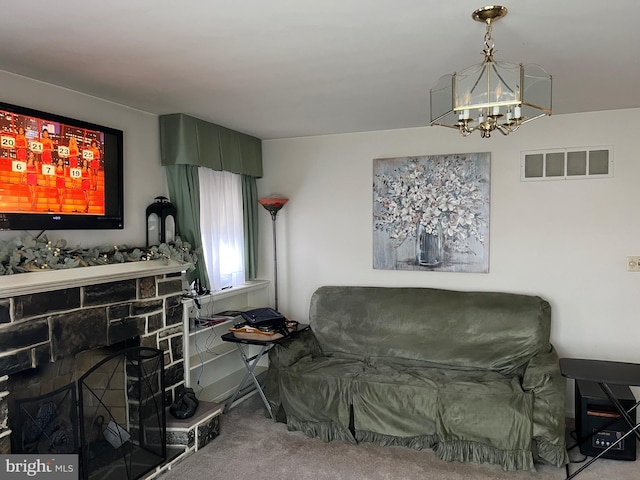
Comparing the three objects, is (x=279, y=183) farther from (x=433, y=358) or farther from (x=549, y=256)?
(x=549, y=256)

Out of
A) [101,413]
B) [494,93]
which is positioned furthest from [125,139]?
[494,93]

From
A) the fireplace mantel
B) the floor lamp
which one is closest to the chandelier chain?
the fireplace mantel

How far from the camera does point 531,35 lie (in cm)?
201

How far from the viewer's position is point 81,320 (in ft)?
8.16

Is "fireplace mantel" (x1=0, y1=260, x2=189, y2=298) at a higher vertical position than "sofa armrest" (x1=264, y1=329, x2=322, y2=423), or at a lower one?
higher

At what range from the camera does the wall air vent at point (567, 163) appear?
3383 millimetres

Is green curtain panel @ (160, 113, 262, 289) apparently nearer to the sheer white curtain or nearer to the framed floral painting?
the sheer white curtain

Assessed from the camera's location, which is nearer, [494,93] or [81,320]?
[494,93]

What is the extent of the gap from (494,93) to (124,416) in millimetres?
2661

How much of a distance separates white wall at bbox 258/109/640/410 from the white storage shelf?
0.60m

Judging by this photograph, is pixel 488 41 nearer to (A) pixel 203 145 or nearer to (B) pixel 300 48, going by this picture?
(B) pixel 300 48

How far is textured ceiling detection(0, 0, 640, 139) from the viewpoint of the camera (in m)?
1.77

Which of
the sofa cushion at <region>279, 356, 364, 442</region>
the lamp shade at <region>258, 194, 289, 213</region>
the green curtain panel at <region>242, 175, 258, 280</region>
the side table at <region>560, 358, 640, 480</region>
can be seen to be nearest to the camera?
the side table at <region>560, 358, 640, 480</region>

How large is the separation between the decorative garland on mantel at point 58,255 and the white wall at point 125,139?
10cm
